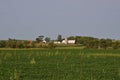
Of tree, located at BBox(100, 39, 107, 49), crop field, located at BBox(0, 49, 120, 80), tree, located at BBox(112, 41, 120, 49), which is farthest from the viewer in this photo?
tree, located at BBox(100, 39, 107, 49)

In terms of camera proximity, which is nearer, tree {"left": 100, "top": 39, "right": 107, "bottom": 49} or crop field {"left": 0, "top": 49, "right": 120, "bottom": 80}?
crop field {"left": 0, "top": 49, "right": 120, "bottom": 80}

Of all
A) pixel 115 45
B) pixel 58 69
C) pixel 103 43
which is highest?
pixel 103 43

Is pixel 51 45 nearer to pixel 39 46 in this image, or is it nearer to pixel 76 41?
pixel 39 46

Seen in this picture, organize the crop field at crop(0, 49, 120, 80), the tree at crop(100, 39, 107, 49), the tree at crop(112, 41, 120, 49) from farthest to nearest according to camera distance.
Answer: the tree at crop(100, 39, 107, 49), the tree at crop(112, 41, 120, 49), the crop field at crop(0, 49, 120, 80)

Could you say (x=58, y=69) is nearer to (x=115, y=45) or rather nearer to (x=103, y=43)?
(x=115, y=45)

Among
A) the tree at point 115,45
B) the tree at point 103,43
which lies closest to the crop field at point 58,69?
the tree at point 115,45

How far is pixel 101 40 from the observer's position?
129000 millimetres

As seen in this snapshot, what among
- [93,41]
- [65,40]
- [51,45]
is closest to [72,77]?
[51,45]

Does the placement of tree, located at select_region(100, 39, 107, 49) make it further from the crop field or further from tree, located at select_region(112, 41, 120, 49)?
the crop field

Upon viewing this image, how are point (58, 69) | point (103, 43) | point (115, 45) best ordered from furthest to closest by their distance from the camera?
point (103, 43) < point (115, 45) < point (58, 69)

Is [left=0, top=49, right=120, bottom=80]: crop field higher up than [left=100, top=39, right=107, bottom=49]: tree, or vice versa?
[left=100, top=39, right=107, bottom=49]: tree

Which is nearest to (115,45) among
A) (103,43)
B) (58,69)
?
(103,43)

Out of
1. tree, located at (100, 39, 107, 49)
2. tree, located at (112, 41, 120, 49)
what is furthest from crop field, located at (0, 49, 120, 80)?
tree, located at (100, 39, 107, 49)

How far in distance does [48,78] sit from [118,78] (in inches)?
153
